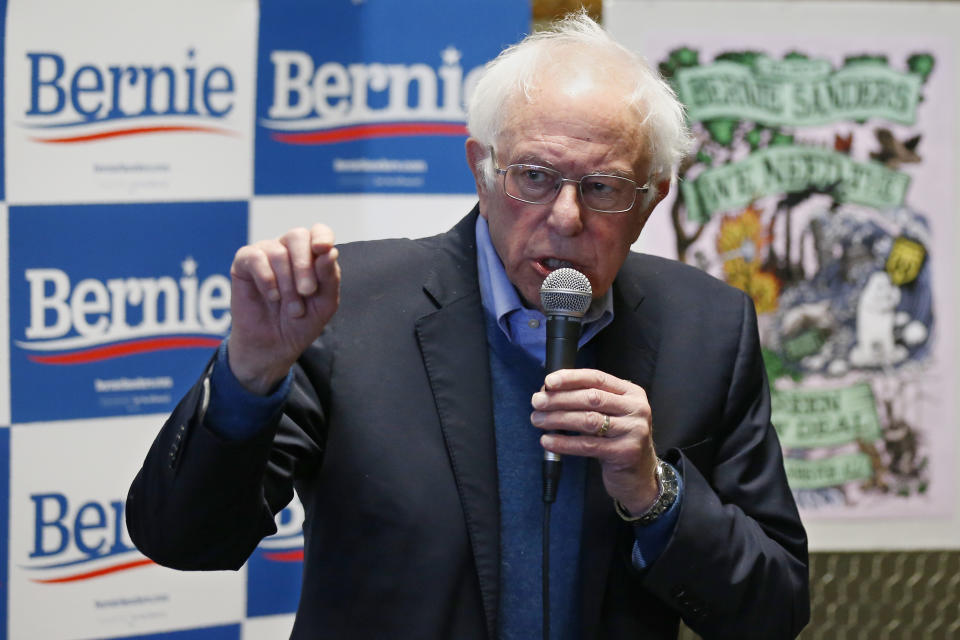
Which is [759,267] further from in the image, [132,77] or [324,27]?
[132,77]

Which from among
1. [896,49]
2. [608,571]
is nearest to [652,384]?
[608,571]

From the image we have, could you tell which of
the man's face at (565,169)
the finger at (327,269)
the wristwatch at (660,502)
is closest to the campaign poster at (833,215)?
the man's face at (565,169)

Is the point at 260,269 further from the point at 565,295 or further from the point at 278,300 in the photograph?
the point at 565,295

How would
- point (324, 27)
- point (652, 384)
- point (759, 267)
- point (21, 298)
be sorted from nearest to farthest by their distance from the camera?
1. point (652, 384)
2. point (21, 298)
3. point (324, 27)
4. point (759, 267)

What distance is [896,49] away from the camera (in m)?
2.60

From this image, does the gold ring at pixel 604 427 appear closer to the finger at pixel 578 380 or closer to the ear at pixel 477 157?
the finger at pixel 578 380

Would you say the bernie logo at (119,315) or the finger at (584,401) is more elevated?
the finger at (584,401)

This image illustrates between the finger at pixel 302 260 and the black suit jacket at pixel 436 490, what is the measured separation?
0.21 m

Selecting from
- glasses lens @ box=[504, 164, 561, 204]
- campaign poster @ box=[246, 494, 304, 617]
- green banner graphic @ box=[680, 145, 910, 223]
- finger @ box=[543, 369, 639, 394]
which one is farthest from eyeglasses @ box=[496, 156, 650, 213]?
green banner graphic @ box=[680, 145, 910, 223]

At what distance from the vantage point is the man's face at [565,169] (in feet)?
4.27

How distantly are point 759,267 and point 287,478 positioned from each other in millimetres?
1596

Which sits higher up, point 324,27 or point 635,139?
point 324,27

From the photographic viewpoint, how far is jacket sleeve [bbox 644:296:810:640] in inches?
49.5

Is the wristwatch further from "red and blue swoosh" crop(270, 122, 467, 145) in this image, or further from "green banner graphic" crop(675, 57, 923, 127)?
"green banner graphic" crop(675, 57, 923, 127)
